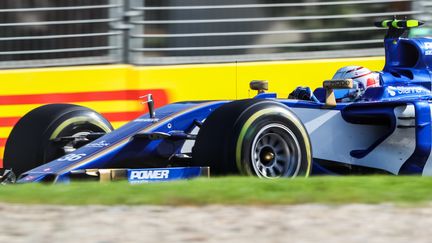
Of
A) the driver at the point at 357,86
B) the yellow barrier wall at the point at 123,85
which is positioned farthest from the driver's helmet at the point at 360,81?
the yellow barrier wall at the point at 123,85

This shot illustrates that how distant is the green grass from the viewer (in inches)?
208

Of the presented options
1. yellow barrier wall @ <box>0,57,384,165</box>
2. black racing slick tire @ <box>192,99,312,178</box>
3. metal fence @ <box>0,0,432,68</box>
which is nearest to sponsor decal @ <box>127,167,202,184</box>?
black racing slick tire @ <box>192,99,312,178</box>

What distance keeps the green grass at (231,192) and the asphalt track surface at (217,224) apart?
146 millimetres

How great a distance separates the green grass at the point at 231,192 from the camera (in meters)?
5.28

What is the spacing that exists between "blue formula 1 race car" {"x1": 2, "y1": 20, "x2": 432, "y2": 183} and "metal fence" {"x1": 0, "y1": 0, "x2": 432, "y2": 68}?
6.90 feet

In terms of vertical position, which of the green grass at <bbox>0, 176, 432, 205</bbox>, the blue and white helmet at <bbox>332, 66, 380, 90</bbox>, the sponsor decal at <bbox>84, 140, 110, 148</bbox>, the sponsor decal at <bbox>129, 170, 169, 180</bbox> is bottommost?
the sponsor decal at <bbox>129, 170, 169, 180</bbox>

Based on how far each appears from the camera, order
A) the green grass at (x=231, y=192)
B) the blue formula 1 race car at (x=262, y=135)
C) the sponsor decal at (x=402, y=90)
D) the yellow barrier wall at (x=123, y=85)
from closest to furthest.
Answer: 1. the green grass at (x=231, y=192)
2. the blue formula 1 race car at (x=262, y=135)
3. the sponsor decal at (x=402, y=90)
4. the yellow barrier wall at (x=123, y=85)

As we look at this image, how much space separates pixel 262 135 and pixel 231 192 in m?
1.50

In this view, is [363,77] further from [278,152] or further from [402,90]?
[278,152]

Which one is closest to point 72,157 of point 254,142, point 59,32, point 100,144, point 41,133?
point 100,144

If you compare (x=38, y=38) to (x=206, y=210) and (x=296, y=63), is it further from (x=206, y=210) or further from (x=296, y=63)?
(x=206, y=210)

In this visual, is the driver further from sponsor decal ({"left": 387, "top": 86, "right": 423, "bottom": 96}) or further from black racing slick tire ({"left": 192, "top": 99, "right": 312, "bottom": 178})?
black racing slick tire ({"left": 192, "top": 99, "right": 312, "bottom": 178})

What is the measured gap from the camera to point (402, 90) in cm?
813

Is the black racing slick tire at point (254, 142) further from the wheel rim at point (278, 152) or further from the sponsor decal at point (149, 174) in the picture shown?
the sponsor decal at point (149, 174)
